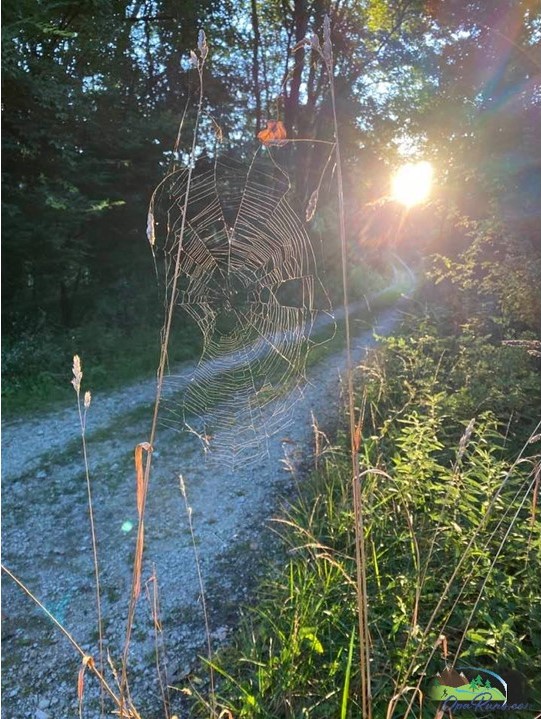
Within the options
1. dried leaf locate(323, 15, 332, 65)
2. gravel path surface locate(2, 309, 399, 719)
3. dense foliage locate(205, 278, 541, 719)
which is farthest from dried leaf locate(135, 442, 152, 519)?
gravel path surface locate(2, 309, 399, 719)

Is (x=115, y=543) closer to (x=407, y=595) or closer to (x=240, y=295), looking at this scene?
(x=240, y=295)

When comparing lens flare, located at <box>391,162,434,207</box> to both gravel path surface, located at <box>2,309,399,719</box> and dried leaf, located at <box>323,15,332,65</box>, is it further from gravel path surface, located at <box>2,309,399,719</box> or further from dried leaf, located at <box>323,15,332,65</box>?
dried leaf, located at <box>323,15,332,65</box>

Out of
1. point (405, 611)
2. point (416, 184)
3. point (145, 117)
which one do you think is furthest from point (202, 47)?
point (145, 117)

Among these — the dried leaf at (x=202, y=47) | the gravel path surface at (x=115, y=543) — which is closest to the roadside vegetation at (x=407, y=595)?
the gravel path surface at (x=115, y=543)

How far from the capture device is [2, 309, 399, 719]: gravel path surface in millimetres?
2533

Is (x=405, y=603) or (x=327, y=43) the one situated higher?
(x=327, y=43)

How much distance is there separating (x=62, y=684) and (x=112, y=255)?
7171mm

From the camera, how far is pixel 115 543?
3.62 metres

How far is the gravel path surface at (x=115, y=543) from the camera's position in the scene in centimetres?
253

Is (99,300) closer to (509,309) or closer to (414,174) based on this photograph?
(414,174)

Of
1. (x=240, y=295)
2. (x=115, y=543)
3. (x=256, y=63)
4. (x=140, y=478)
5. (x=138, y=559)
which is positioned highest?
(x=256, y=63)

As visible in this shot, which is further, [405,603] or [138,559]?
[405,603]

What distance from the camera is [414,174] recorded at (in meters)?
6.81

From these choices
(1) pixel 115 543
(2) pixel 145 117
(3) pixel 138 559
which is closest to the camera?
(3) pixel 138 559
